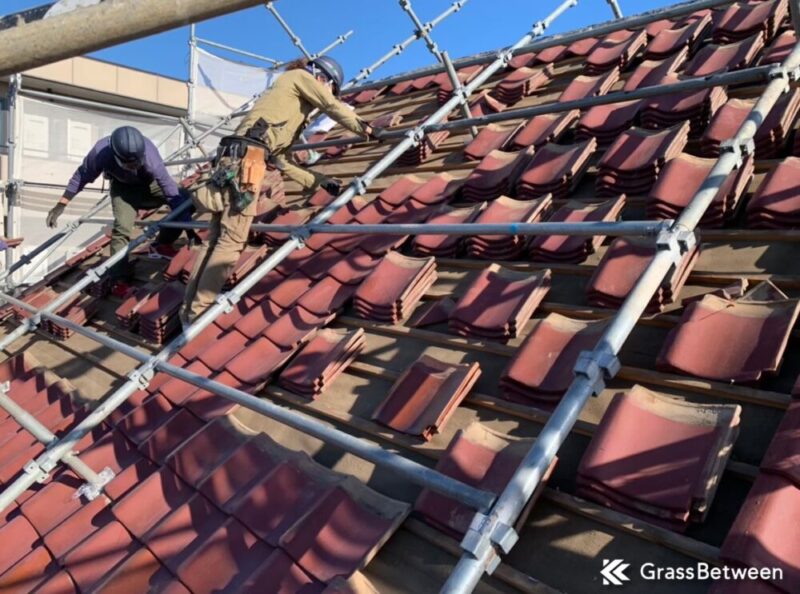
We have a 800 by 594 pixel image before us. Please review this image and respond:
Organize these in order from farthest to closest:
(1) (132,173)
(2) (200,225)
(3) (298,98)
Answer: (1) (132,173) → (2) (200,225) → (3) (298,98)

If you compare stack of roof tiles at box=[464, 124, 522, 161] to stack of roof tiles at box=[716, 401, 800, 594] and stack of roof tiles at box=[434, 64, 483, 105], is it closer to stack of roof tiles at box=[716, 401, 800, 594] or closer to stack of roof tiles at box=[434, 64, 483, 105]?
stack of roof tiles at box=[434, 64, 483, 105]

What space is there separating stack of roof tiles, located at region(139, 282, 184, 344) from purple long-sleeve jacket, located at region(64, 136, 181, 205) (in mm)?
1093

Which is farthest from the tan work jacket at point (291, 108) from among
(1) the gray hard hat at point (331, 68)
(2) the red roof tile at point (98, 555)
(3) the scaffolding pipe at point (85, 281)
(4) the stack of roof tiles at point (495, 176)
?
(2) the red roof tile at point (98, 555)

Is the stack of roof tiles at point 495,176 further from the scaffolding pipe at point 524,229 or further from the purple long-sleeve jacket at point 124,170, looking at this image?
the purple long-sleeve jacket at point 124,170

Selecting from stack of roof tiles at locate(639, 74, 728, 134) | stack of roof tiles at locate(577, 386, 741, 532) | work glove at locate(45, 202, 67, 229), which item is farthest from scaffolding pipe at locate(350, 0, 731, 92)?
work glove at locate(45, 202, 67, 229)

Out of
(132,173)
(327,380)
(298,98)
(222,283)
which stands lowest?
(327,380)

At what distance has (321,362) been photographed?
295 cm

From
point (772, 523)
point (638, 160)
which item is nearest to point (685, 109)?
point (638, 160)

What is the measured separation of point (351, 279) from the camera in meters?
3.47

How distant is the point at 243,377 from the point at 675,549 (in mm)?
2141

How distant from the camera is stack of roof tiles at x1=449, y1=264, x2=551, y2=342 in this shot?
2.58 metres

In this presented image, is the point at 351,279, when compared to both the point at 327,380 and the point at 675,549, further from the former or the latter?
the point at 675,549

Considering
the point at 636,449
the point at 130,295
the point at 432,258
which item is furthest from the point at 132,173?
the point at 636,449

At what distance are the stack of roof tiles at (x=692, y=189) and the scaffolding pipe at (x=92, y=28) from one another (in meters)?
1.98
